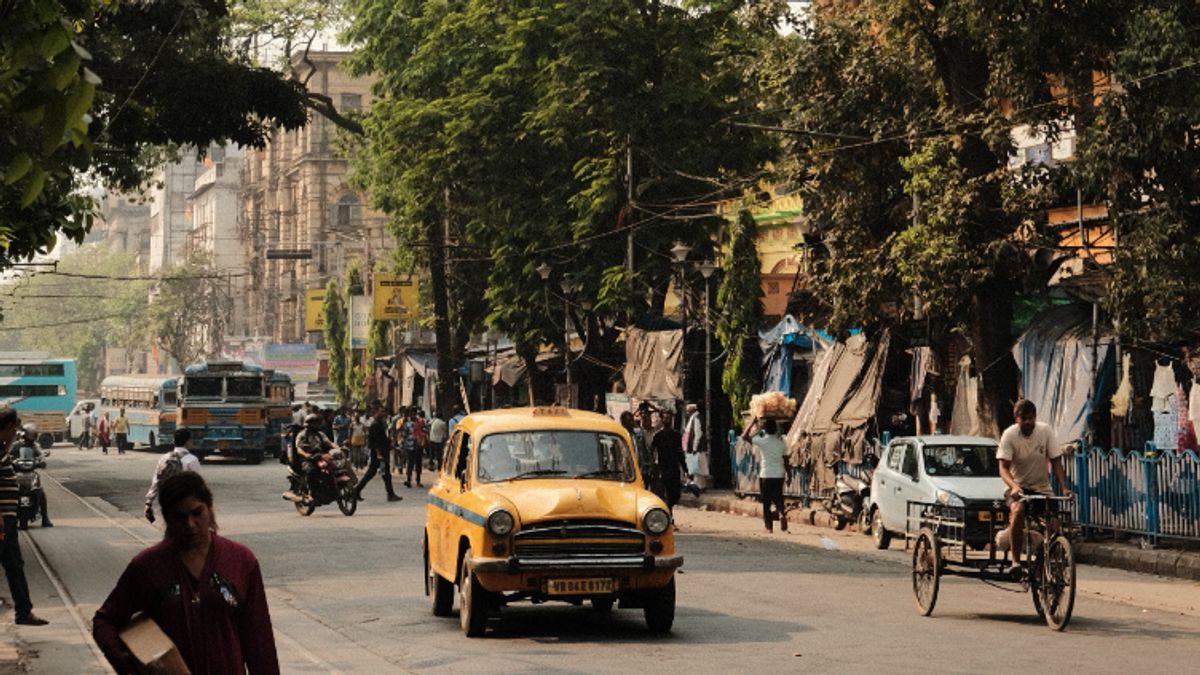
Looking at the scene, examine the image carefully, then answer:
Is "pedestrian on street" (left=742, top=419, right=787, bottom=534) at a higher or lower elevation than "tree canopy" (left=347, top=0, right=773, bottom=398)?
lower

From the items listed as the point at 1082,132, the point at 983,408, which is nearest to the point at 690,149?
the point at 983,408

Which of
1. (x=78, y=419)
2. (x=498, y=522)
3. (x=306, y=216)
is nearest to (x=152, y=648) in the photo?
(x=498, y=522)

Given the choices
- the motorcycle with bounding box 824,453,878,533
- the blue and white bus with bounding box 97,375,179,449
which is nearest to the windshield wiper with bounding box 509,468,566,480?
the motorcycle with bounding box 824,453,878,533

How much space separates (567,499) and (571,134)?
26292 millimetres

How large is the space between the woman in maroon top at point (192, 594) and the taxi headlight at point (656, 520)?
335 inches

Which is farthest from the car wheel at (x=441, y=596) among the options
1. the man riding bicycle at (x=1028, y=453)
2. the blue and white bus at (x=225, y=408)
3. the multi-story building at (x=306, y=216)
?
the multi-story building at (x=306, y=216)

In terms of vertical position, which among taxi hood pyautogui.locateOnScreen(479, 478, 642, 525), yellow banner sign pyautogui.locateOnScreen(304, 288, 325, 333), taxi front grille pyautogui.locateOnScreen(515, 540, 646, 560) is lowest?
taxi front grille pyautogui.locateOnScreen(515, 540, 646, 560)

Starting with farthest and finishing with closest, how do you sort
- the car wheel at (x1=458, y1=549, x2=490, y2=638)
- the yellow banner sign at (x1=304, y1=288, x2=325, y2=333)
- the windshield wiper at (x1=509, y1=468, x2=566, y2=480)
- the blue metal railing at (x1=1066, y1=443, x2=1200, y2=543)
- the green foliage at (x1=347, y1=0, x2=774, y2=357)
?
the yellow banner sign at (x1=304, y1=288, x2=325, y2=333)
the green foliage at (x1=347, y1=0, x2=774, y2=357)
the blue metal railing at (x1=1066, y1=443, x2=1200, y2=543)
the windshield wiper at (x1=509, y1=468, x2=566, y2=480)
the car wheel at (x1=458, y1=549, x2=490, y2=638)

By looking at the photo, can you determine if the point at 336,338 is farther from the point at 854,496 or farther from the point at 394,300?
the point at 854,496

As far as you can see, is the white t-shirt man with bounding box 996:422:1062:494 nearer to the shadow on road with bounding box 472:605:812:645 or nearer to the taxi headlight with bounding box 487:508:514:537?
the shadow on road with bounding box 472:605:812:645

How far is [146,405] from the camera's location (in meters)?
72.6

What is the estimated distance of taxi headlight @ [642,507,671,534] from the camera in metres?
15.2

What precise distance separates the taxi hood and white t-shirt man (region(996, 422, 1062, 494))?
3.23 m

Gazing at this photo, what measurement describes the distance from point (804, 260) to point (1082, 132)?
8994mm
